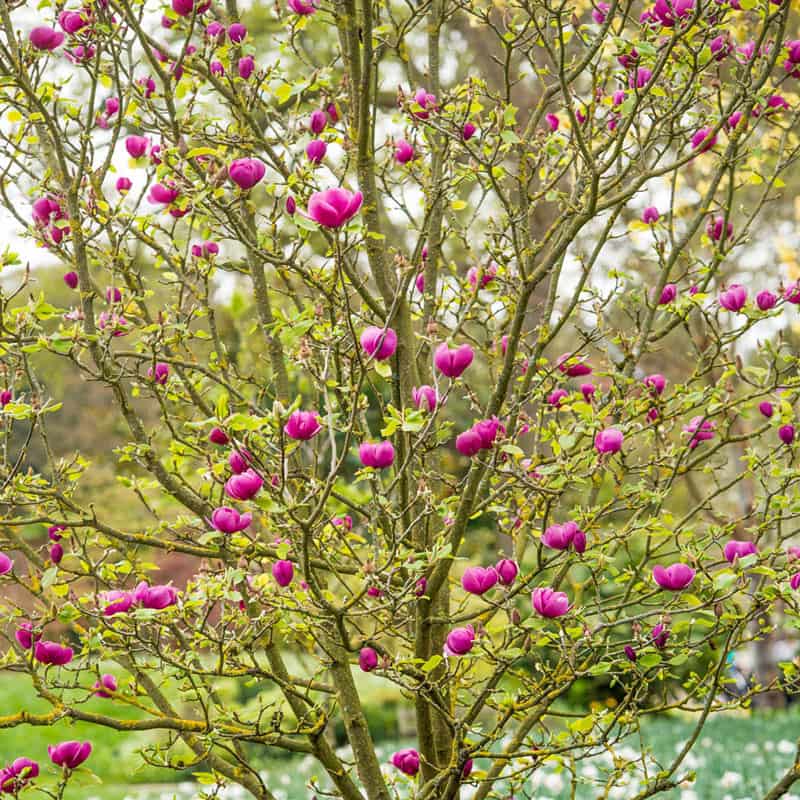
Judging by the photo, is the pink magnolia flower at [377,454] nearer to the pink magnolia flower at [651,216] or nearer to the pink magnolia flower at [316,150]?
the pink magnolia flower at [316,150]

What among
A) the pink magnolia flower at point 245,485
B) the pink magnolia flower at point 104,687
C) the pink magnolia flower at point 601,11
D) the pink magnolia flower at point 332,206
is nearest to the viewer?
the pink magnolia flower at point 332,206

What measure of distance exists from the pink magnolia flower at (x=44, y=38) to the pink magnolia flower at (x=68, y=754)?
1.46 m

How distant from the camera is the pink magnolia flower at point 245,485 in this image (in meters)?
1.57

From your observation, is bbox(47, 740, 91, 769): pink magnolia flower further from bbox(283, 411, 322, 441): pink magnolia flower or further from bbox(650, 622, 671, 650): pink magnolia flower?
bbox(650, 622, 671, 650): pink magnolia flower

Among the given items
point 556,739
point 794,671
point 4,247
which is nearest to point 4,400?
point 4,247

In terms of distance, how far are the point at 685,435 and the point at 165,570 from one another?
29.8 ft

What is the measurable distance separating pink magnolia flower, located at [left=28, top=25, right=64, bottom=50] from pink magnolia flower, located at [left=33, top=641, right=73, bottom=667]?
1240 millimetres

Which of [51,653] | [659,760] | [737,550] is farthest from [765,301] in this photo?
[659,760]

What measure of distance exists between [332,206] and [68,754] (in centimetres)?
134

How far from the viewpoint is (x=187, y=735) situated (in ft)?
7.11

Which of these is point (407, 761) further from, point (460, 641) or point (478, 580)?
point (478, 580)

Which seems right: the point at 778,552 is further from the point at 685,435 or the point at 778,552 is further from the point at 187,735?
the point at 187,735

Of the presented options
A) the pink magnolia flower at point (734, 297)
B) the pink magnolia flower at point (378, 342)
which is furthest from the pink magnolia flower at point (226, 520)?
the pink magnolia flower at point (734, 297)

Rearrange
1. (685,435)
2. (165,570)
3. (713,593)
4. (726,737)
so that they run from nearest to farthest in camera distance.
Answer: (713,593) → (685,435) → (726,737) → (165,570)
